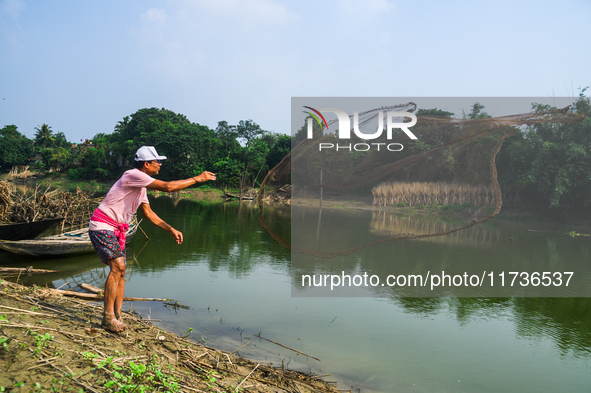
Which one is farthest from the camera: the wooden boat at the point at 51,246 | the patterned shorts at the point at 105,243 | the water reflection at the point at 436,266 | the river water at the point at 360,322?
the water reflection at the point at 436,266

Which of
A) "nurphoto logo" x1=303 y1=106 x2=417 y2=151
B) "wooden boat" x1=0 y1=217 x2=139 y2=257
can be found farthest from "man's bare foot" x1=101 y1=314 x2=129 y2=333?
"wooden boat" x1=0 y1=217 x2=139 y2=257

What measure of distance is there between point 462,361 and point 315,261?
20.2 ft

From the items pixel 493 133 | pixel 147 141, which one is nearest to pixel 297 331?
pixel 493 133

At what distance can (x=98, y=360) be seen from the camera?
107 inches

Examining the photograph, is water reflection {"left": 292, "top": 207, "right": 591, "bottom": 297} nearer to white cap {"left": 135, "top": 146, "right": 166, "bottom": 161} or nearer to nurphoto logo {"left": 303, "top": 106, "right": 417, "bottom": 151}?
nurphoto logo {"left": 303, "top": 106, "right": 417, "bottom": 151}

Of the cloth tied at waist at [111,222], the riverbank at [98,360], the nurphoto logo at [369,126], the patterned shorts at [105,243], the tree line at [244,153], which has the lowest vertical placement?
the riverbank at [98,360]

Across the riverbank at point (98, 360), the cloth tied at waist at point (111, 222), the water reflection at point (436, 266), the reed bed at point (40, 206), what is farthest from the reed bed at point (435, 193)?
the reed bed at point (40, 206)

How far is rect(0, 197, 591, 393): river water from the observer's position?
4.80 m

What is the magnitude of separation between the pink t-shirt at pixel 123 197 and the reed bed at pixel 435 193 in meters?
4.96

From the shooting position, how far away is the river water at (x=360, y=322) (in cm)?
480

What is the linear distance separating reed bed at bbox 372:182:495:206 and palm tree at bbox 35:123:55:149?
61.6 meters

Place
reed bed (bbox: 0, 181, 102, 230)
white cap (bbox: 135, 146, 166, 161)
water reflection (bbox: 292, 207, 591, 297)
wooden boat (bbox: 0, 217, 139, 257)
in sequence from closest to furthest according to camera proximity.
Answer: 1. white cap (bbox: 135, 146, 166, 161)
2. wooden boat (bbox: 0, 217, 139, 257)
3. water reflection (bbox: 292, 207, 591, 297)
4. reed bed (bbox: 0, 181, 102, 230)

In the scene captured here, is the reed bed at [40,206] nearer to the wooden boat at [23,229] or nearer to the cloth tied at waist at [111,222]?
the wooden boat at [23,229]

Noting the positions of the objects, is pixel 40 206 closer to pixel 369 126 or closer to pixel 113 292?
pixel 113 292
